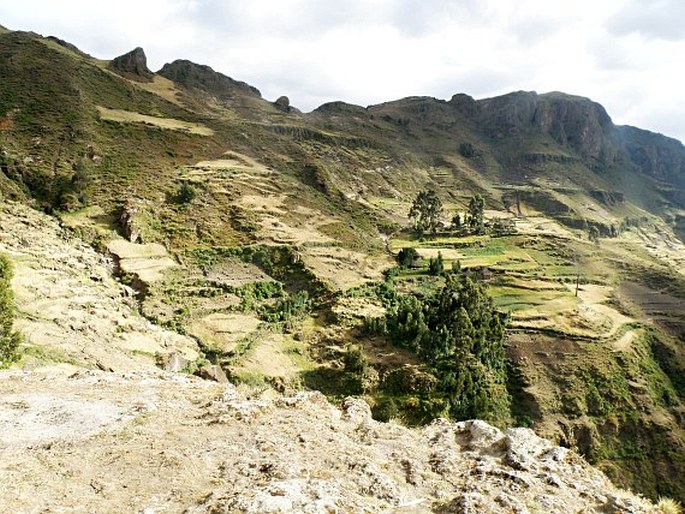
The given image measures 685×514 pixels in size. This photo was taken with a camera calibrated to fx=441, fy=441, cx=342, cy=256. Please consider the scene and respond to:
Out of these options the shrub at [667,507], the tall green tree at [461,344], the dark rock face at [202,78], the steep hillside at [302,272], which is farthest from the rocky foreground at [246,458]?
the dark rock face at [202,78]

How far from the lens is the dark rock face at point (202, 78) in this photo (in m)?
142

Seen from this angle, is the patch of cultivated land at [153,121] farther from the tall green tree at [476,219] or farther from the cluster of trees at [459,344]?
the cluster of trees at [459,344]

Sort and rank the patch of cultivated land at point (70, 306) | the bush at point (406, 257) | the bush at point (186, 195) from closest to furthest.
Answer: the patch of cultivated land at point (70, 306) → the bush at point (186, 195) → the bush at point (406, 257)

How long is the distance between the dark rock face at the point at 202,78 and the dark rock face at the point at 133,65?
21807 millimetres

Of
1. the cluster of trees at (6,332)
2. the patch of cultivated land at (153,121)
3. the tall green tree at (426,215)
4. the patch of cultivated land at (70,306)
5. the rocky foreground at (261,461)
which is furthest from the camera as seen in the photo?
the tall green tree at (426,215)

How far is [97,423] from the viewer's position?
40.0ft

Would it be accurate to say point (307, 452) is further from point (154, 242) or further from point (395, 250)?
point (395, 250)

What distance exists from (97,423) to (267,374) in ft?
82.0

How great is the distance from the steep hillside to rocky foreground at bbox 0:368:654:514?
231 inches

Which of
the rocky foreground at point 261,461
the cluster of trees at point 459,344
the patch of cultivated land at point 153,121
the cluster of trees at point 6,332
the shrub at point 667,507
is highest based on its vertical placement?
the patch of cultivated land at point 153,121

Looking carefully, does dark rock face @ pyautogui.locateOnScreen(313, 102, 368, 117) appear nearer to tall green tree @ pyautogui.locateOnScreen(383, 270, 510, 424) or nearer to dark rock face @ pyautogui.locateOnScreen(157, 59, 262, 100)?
dark rock face @ pyautogui.locateOnScreen(157, 59, 262, 100)

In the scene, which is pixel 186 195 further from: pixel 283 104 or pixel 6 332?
pixel 283 104

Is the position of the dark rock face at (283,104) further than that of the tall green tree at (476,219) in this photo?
Yes

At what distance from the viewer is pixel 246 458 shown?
1019cm
